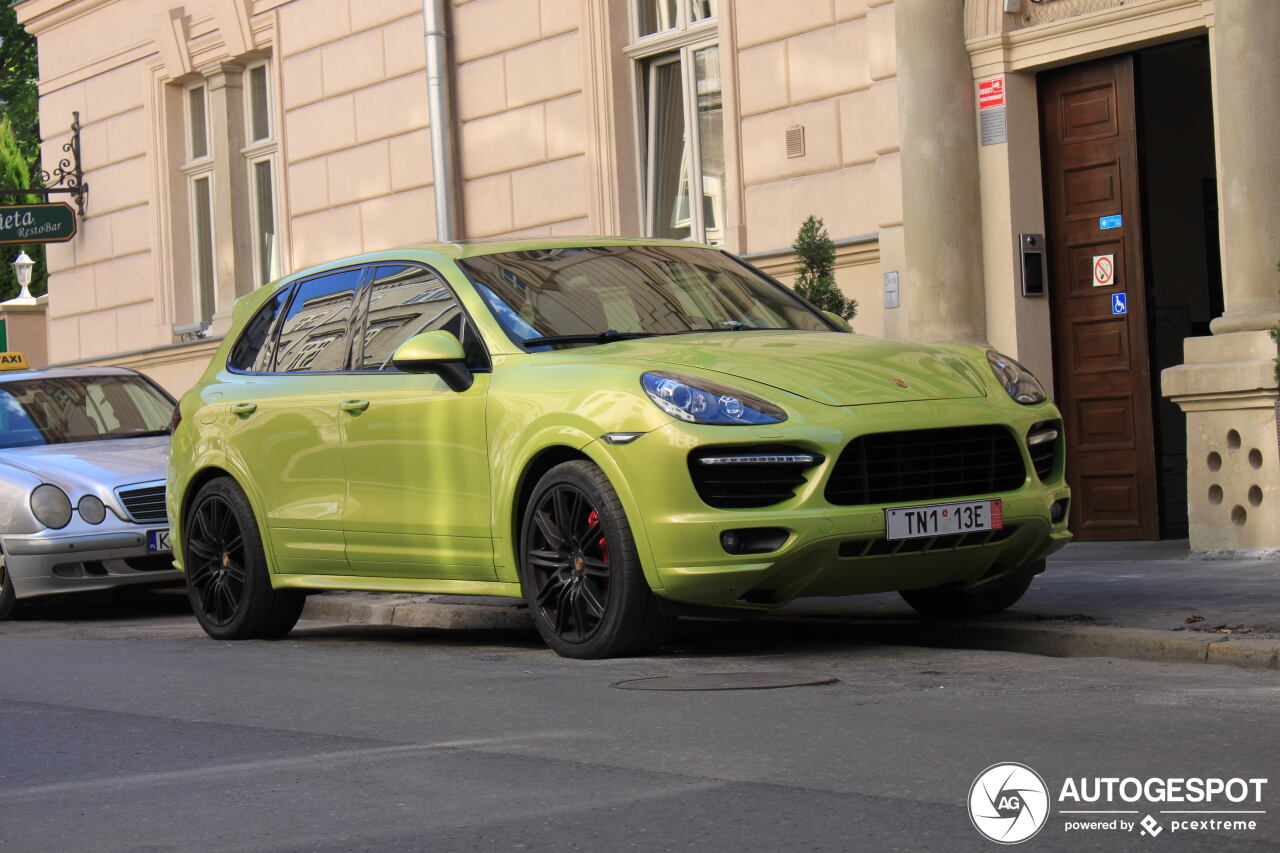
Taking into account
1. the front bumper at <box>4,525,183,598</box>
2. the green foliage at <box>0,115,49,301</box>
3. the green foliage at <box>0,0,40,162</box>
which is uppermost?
the green foliage at <box>0,0,40,162</box>

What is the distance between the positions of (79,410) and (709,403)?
7.43 m

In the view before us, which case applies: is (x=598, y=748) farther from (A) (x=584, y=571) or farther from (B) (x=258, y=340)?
(B) (x=258, y=340)

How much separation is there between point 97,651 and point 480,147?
8.96 m

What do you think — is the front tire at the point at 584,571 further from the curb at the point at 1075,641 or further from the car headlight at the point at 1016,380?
the car headlight at the point at 1016,380

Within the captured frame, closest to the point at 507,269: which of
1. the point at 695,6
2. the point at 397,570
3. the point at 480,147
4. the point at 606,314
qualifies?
the point at 606,314

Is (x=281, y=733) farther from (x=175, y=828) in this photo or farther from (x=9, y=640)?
(x=9, y=640)

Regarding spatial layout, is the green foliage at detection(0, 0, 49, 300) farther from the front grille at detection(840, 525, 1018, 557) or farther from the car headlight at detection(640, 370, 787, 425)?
the front grille at detection(840, 525, 1018, 557)

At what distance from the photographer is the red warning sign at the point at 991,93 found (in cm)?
1245

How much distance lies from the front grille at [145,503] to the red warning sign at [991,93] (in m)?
5.74

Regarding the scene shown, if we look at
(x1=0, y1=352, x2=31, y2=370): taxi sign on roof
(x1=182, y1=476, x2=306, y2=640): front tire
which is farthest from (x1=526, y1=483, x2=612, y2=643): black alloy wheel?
(x1=0, y1=352, x2=31, y2=370): taxi sign on roof

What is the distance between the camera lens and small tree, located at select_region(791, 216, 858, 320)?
507 inches

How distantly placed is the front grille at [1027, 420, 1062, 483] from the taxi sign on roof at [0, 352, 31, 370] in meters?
13.5

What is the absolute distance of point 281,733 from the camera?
6047 mm

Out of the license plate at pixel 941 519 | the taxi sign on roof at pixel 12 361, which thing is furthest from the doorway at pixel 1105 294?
the taxi sign on roof at pixel 12 361
